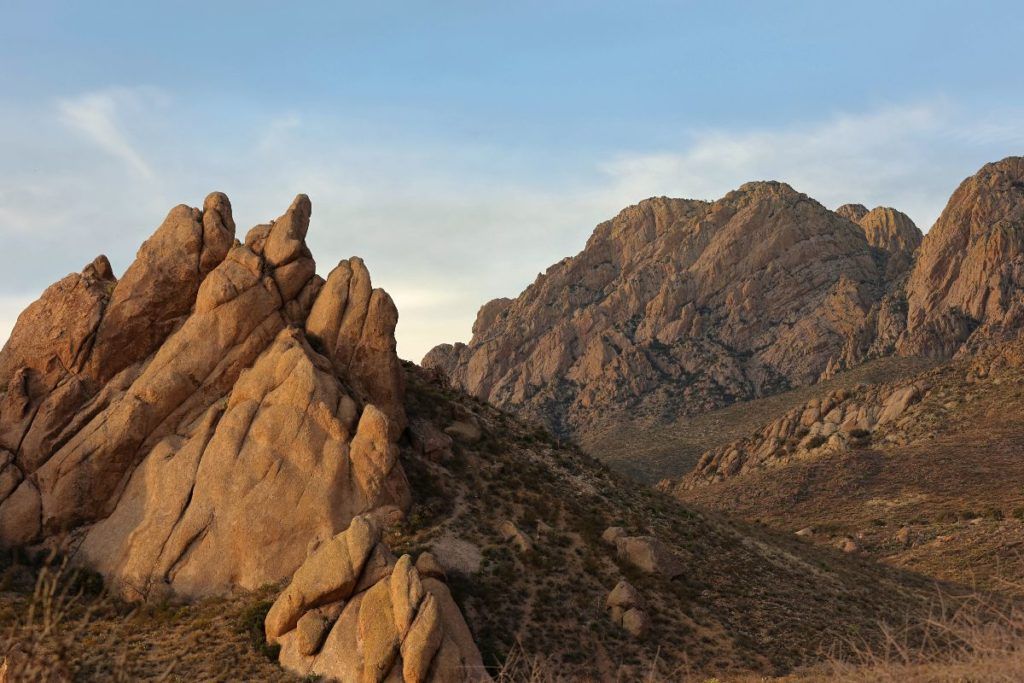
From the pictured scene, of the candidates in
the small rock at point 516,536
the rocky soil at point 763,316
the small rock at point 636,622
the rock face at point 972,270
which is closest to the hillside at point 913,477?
the small rock at point 636,622

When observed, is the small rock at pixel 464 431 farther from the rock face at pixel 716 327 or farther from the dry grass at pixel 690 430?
the rock face at pixel 716 327

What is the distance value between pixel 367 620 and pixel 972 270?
145055 mm

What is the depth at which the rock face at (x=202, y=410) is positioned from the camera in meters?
35.3

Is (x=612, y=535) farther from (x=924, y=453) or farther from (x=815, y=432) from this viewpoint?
(x=815, y=432)

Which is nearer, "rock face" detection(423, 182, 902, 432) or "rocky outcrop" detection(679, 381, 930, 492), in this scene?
"rocky outcrop" detection(679, 381, 930, 492)

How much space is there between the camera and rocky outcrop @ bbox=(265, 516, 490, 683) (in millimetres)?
28562

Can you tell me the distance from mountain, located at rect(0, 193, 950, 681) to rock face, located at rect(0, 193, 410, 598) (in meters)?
0.10

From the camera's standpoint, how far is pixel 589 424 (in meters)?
162

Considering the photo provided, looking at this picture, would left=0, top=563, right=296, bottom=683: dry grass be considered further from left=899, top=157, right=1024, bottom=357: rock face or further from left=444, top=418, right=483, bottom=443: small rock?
left=899, top=157, right=1024, bottom=357: rock face

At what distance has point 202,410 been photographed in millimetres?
40062

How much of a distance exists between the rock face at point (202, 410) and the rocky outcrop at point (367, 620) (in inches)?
84.0

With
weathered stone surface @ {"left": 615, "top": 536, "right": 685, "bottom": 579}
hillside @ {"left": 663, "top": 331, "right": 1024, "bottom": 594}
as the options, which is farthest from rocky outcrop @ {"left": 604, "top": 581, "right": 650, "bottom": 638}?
hillside @ {"left": 663, "top": 331, "right": 1024, "bottom": 594}

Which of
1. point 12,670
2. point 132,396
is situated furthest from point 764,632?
point 12,670

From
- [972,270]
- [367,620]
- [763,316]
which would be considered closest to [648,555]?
[367,620]
